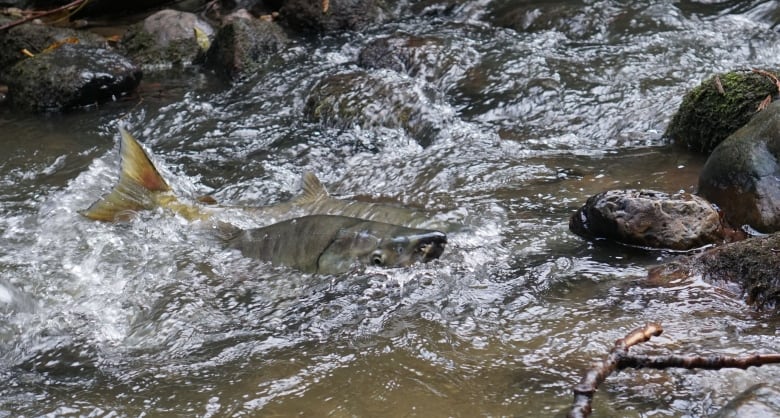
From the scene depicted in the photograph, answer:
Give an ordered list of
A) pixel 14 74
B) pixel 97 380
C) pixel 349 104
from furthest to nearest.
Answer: pixel 14 74
pixel 349 104
pixel 97 380

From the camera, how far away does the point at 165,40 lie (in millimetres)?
9617

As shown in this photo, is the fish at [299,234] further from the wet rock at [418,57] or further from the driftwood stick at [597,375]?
the wet rock at [418,57]

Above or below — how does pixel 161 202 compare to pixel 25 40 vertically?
below

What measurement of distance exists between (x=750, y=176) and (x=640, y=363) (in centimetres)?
223

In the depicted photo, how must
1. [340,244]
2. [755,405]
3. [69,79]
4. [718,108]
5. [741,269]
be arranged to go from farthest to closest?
1. [69,79]
2. [718,108]
3. [340,244]
4. [741,269]
5. [755,405]

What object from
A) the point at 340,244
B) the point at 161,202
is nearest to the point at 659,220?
the point at 340,244

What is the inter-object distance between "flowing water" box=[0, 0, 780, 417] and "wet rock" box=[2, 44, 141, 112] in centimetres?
27

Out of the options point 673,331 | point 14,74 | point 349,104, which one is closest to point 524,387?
point 673,331

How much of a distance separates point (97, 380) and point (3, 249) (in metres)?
2.00

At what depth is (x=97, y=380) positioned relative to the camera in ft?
9.86

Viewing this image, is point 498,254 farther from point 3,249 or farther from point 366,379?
point 3,249

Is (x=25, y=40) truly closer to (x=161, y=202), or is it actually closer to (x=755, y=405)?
(x=161, y=202)

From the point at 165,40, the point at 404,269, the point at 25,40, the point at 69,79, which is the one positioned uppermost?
the point at 25,40

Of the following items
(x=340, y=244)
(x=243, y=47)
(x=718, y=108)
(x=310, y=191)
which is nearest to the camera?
(x=340, y=244)
